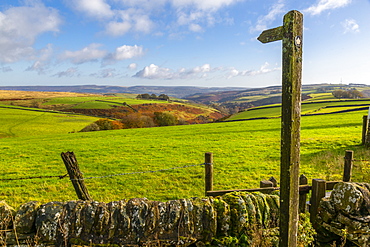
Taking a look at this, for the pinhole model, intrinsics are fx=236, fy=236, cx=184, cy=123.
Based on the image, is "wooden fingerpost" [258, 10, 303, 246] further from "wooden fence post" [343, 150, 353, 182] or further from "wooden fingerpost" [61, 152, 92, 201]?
"wooden fence post" [343, 150, 353, 182]

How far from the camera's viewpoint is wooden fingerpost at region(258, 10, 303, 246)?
3416 mm

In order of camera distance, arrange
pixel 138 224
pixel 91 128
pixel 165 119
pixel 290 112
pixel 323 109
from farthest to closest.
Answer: pixel 165 119 → pixel 323 109 → pixel 91 128 → pixel 138 224 → pixel 290 112

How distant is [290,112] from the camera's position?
3.57m

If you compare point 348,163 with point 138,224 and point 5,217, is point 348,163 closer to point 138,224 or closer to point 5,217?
point 138,224

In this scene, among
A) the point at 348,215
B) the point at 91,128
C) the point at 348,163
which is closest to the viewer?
the point at 348,215

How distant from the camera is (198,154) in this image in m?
17.3

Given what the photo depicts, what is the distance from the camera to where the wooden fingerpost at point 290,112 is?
3.42 meters

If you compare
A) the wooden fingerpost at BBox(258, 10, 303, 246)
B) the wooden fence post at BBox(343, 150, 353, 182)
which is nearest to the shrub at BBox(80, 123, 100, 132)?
the wooden fence post at BBox(343, 150, 353, 182)

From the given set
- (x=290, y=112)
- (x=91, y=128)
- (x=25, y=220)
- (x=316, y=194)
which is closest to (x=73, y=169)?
(x=25, y=220)

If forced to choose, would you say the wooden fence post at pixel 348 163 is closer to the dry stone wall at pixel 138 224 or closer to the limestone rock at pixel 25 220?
the dry stone wall at pixel 138 224

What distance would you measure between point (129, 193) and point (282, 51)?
840 cm

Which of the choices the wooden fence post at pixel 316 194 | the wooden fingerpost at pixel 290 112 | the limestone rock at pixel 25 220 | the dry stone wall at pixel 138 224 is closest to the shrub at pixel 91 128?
the dry stone wall at pixel 138 224

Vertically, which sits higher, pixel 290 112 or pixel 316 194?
pixel 290 112

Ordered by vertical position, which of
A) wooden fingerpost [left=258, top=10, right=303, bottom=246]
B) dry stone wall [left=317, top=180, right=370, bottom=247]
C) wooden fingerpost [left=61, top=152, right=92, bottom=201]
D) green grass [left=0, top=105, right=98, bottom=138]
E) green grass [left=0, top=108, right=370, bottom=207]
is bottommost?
green grass [left=0, top=105, right=98, bottom=138]
